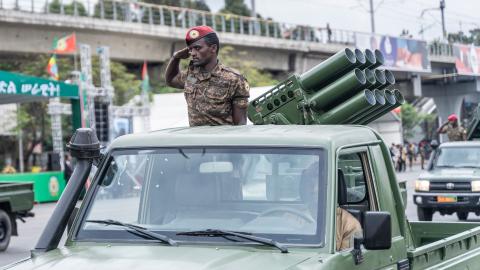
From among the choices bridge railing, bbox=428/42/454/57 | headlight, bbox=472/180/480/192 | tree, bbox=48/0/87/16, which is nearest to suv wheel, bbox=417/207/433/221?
headlight, bbox=472/180/480/192

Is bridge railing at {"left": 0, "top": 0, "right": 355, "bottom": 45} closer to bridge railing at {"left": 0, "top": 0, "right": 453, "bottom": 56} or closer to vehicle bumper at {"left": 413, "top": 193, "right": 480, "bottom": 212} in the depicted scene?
bridge railing at {"left": 0, "top": 0, "right": 453, "bottom": 56}

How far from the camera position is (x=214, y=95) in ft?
22.3

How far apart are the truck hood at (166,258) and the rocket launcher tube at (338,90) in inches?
133

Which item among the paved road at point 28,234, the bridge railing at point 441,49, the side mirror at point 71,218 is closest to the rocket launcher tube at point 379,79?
the side mirror at point 71,218

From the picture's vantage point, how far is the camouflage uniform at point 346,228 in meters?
4.92

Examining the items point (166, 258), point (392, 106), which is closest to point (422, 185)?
point (392, 106)

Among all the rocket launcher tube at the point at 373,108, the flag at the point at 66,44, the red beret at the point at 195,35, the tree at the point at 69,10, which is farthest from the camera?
the tree at the point at 69,10

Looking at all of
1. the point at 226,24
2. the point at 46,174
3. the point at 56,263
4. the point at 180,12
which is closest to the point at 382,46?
the point at 226,24

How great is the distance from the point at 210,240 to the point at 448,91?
214 feet

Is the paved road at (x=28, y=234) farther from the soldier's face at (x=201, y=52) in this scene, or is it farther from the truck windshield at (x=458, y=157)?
the soldier's face at (x=201, y=52)

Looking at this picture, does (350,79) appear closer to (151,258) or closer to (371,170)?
(371,170)

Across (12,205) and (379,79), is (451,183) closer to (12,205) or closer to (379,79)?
(12,205)

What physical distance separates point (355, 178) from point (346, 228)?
1.68ft

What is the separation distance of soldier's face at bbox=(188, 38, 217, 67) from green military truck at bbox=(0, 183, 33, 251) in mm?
9278
